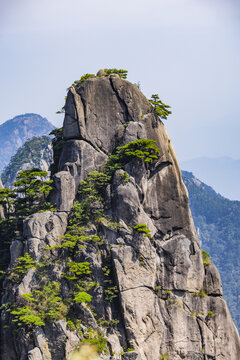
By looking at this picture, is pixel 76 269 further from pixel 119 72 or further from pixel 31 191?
pixel 119 72

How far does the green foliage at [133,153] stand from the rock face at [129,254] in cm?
69

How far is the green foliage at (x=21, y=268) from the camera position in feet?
105

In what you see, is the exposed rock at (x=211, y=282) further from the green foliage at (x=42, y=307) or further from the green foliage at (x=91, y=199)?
the green foliage at (x=42, y=307)

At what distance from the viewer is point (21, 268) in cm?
3228

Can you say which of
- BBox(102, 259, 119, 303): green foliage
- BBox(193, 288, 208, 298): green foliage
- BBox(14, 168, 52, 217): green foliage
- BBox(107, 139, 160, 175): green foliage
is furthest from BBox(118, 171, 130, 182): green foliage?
BBox(193, 288, 208, 298): green foliage

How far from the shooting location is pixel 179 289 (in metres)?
35.2

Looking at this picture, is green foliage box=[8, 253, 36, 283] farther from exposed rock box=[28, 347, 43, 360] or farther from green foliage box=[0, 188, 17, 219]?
green foliage box=[0, 188, 17, 219]

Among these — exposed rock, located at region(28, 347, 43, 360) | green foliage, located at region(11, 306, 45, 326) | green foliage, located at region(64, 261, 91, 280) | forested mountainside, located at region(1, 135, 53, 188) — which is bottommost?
exposed rock, located at region(28, 347, 43, 360)

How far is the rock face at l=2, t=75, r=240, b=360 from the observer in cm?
3128

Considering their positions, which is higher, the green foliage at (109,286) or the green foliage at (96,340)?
the green foliage at (109,286)

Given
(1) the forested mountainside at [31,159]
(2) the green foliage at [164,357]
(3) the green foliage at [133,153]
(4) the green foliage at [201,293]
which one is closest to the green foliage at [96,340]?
(2) the green foliage at [164,357]

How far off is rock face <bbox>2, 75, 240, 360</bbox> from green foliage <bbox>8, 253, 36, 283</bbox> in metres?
0.38

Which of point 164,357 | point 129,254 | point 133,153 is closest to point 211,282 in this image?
point 164,357

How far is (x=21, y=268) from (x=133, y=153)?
39.2 ft
